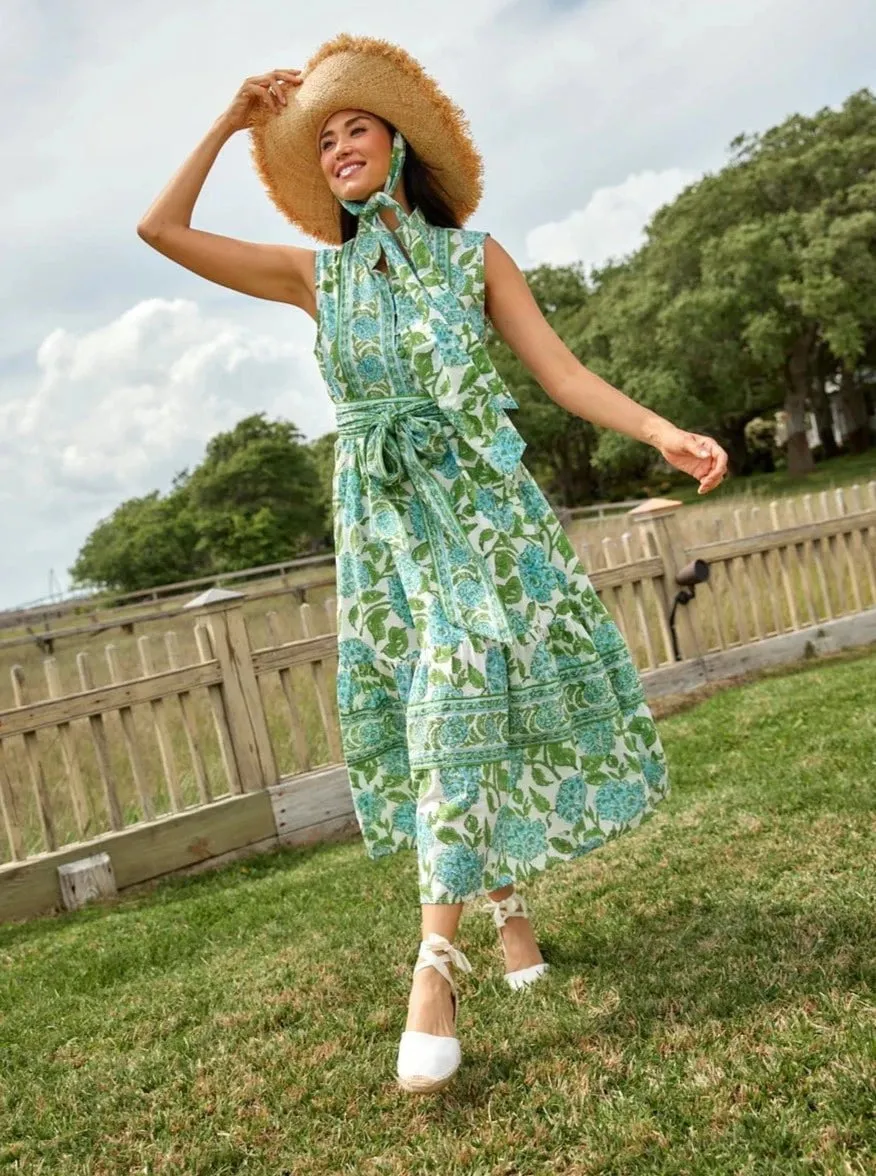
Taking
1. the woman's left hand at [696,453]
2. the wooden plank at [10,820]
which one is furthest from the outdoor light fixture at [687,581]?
the woman's left hand at [696,453]

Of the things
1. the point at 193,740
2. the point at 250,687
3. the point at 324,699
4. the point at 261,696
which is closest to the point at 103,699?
the point at 193,740

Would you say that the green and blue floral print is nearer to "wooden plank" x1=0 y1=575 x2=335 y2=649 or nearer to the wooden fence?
the wooden fence

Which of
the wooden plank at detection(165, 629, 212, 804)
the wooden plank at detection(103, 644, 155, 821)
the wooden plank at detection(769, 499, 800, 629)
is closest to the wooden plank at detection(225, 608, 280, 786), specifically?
the wooden plank at detection(165, 629, 212, 804)

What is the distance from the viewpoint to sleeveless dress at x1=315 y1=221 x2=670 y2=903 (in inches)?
96.6

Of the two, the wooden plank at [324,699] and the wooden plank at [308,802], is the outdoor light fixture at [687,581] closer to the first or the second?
the wooden plank at [324,699]

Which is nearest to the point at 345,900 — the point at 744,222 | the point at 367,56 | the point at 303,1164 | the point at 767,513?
the point at 303,1164

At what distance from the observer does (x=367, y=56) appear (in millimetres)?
2703

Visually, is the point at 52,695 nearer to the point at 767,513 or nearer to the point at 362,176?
the point at 362,176

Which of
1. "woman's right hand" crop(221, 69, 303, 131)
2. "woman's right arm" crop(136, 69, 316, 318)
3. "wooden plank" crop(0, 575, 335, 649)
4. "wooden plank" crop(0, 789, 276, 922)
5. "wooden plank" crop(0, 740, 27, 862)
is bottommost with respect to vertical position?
"wooden plank" crop(0, 789, 276, 922)

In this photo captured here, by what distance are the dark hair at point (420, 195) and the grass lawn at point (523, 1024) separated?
1987mm

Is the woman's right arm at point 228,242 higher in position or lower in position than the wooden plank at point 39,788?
higher

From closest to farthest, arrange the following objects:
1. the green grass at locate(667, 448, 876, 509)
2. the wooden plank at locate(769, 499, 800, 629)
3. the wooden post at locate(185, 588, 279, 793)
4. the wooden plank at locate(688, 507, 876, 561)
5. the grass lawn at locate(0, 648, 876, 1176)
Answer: the grass lawn at locate(0, 648, 876, 1176) < the wooden post at locate(185, 588, 279, 793) < the wooden plank at locate(688, 507, 876, 561) < the wooden plank at locate(769, 499, 800, 629) < the green grass at locate(667, 448, 876, 509)

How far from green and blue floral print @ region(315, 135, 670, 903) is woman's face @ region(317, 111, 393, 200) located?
0.04m

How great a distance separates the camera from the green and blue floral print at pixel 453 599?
2.47m
